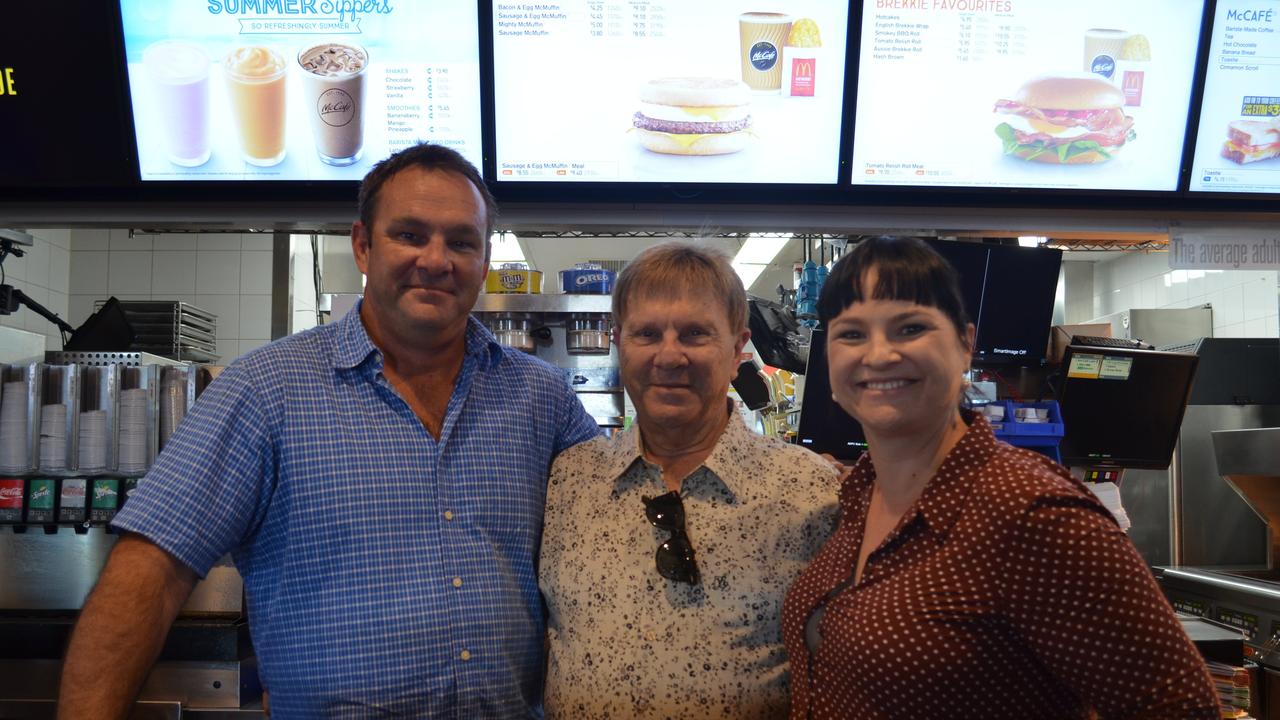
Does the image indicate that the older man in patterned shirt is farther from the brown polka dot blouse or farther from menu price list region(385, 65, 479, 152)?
menu price list region(385, 65, 479, 152)

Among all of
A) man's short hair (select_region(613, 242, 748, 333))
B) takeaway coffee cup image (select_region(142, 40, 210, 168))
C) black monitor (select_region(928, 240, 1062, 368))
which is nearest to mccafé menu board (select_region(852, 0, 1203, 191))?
black monitor (select_region(928, 240, 1062, 368))

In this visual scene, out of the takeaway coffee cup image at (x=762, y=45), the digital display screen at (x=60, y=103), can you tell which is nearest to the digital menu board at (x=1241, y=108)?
the takeaway coffee cup image at (x=762, y=45)

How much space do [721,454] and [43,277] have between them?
682 centimetres

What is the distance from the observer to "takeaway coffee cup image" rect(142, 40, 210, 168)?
3.06 m

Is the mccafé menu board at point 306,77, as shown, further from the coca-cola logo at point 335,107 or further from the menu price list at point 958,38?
the menu price list at point 958,38

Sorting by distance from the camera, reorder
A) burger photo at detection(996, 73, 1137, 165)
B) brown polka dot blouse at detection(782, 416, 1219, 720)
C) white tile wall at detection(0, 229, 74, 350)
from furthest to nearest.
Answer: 1. white tile wall at detection(0, 229, 74, 350)
2. burger photo at detection(996, 73, 1137, 165)
3. brown polka dot blouse at detection(782, 416, 1219, 720)

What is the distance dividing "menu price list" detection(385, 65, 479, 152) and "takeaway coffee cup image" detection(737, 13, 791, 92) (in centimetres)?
90

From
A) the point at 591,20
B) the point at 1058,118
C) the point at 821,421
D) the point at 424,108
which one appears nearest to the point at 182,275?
the point at 424,108

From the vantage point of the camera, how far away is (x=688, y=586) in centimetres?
167

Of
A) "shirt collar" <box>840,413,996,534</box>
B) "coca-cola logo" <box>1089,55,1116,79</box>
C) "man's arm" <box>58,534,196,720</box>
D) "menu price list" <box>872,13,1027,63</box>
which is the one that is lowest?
"man's arm" <box>58,534,196,720</box>

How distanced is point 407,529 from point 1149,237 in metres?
2.94

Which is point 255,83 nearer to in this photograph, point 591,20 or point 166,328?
point 591,20

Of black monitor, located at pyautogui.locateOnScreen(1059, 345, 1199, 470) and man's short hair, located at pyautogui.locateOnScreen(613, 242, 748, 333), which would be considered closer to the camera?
man's short hair, located at pyautogui.locateOnScreen(613, 242, 748, 333)

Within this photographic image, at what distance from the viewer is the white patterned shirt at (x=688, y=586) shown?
5.32 feet
